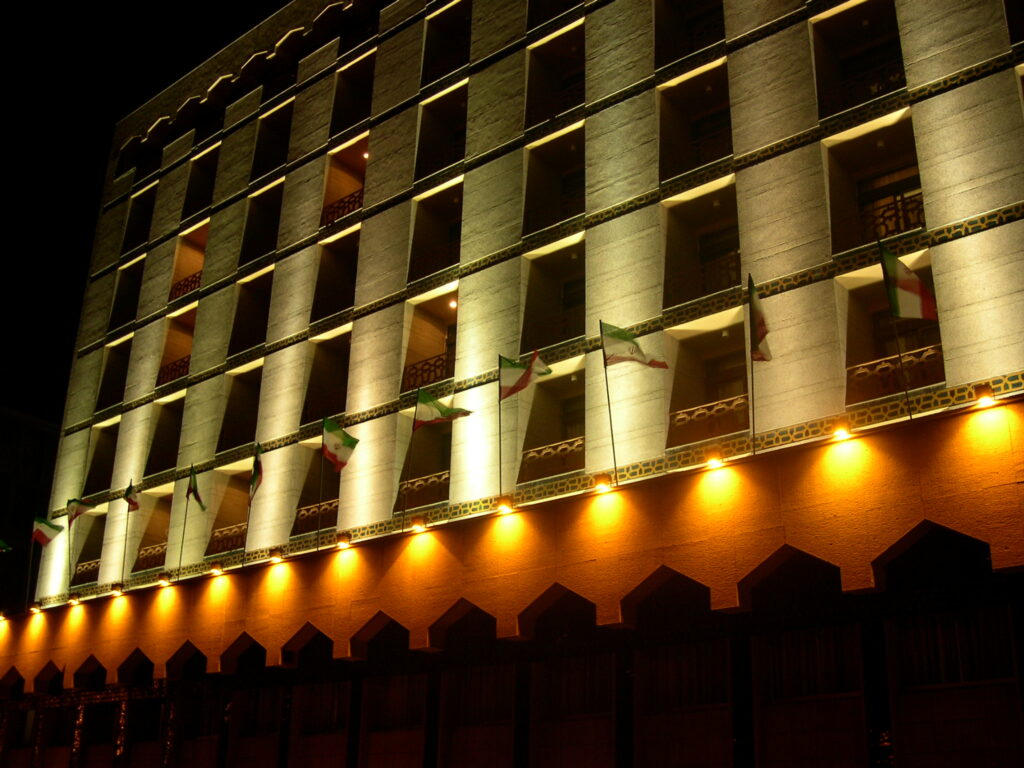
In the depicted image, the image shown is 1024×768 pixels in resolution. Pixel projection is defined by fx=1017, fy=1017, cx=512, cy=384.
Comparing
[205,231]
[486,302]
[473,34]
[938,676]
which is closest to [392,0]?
[473,34]

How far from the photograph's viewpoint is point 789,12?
71.1 feet

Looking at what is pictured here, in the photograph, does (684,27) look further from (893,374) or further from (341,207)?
(893,374)

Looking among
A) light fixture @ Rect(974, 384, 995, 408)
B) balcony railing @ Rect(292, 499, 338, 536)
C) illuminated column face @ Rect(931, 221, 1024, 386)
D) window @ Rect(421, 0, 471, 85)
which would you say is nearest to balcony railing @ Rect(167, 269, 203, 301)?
window @ Rect(421, 0, 471, 85)

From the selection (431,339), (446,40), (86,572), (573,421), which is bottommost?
(86,572)

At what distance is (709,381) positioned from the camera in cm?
2138

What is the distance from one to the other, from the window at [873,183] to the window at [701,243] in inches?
87.6

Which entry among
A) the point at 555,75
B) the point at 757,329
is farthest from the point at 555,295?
the point at 757,329

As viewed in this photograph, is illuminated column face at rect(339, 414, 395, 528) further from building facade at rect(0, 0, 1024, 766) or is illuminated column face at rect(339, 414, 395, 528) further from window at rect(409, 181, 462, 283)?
window at rect(409, 181, 462, 283)

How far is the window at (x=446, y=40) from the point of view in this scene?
2909cm

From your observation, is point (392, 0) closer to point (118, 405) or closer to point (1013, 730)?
point (118, 405)

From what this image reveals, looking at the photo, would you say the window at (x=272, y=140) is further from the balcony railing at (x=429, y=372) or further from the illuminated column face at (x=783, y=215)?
the illuminated column face at (x=783, y=215)

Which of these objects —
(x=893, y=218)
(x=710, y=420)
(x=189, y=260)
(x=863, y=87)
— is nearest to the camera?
(x=893, y=218)

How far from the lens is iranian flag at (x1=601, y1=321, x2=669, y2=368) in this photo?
63.7 feet

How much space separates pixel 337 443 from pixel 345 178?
36.6ft
